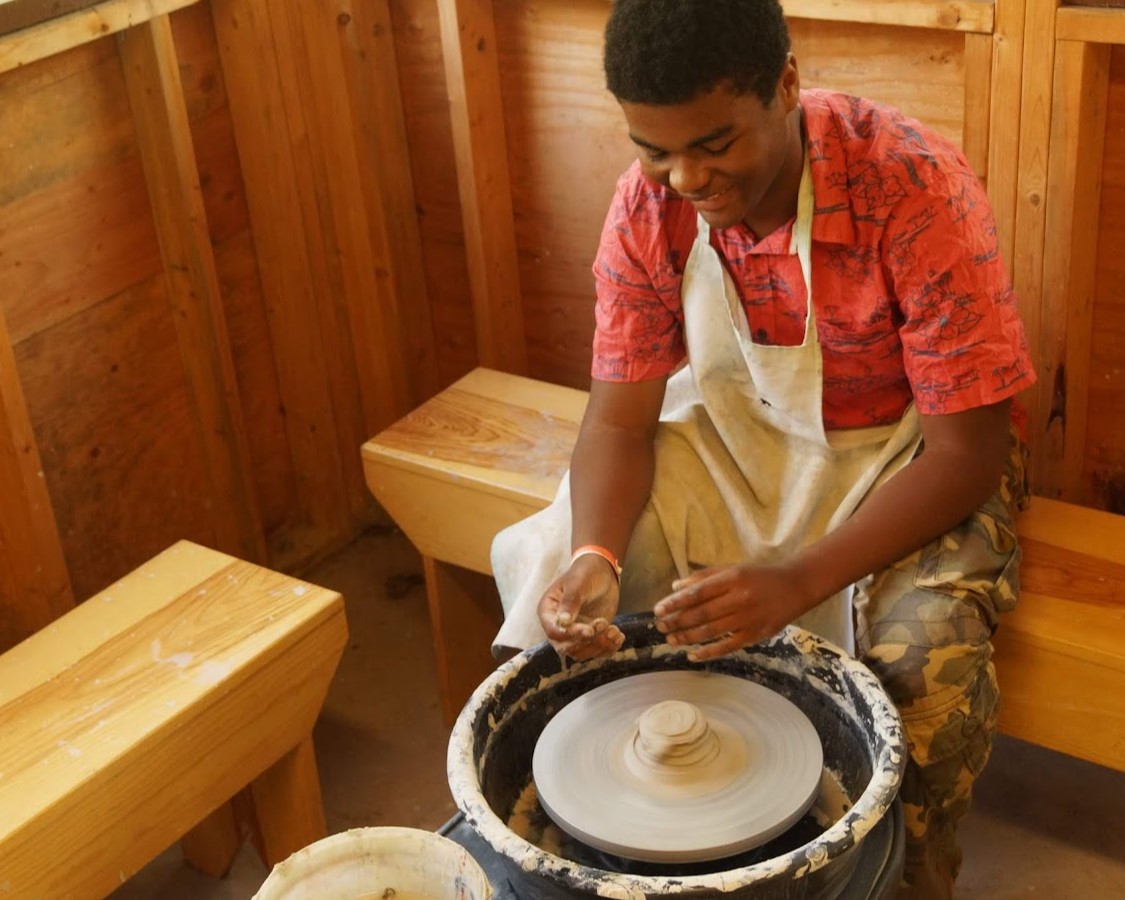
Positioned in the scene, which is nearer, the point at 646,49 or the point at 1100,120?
the point at 646,49

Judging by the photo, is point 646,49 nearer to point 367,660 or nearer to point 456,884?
point 456,884

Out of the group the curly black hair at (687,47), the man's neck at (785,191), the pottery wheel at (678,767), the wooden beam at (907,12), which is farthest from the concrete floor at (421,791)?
the curly black hair at (687,47)

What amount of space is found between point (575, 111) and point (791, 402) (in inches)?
40.7

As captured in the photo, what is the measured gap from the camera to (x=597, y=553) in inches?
79.3

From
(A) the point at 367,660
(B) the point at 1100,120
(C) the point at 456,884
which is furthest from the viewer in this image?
(A) the point at 367,660

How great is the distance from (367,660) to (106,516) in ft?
2.02

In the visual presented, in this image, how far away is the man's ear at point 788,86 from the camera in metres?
1.80

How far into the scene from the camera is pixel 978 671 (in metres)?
1.93

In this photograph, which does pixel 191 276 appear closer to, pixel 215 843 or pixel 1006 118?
pixel 215 843

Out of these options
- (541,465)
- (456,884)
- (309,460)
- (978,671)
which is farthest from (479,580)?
(456,884)

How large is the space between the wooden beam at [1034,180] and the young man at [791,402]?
0.35m

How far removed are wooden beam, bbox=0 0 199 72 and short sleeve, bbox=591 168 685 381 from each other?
98 centimetres

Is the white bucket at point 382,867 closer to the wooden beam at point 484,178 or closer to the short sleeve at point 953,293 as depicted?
the short sleeve at point 953,293

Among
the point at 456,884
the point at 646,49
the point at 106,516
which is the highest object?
the point at 646,49
